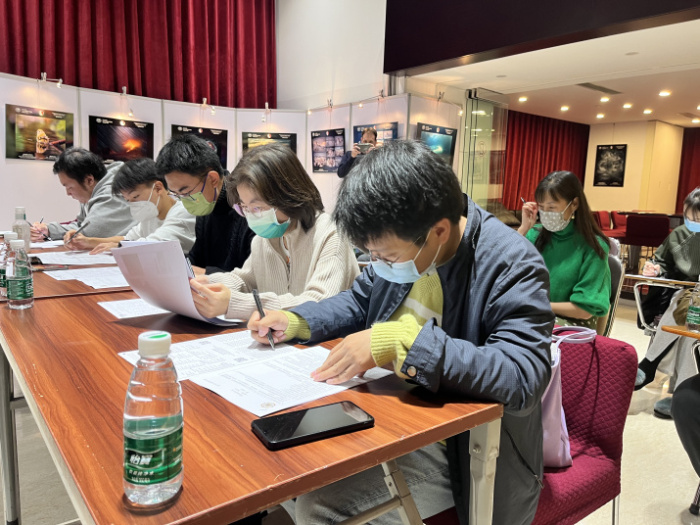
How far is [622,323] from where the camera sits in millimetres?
5051

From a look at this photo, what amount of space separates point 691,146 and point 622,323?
8557 millimetres

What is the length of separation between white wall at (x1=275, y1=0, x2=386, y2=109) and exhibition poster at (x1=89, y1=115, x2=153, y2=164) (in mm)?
2222

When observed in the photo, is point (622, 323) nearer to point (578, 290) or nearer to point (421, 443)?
point (578, 290)

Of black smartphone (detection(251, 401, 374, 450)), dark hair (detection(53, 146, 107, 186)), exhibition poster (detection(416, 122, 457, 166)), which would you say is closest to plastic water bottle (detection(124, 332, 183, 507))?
black smartphone (detection(251, 401, 374, 450))

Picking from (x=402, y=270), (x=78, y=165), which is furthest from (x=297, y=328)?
(x=78, y=165)

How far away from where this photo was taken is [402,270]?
3.47ft

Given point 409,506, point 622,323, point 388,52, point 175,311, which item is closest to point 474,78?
point 388,52

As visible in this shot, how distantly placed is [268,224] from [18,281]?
2.49 ft

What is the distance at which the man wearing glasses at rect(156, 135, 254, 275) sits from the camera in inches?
89.4

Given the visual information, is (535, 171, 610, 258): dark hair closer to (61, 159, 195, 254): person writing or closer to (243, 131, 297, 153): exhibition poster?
(61, 159, 195, 254): person writing

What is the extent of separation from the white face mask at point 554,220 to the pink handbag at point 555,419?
4.43ft

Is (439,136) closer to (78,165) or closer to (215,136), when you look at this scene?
(215,136)

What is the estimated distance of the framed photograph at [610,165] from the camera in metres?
10.9

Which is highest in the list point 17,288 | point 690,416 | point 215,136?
point 215,136
